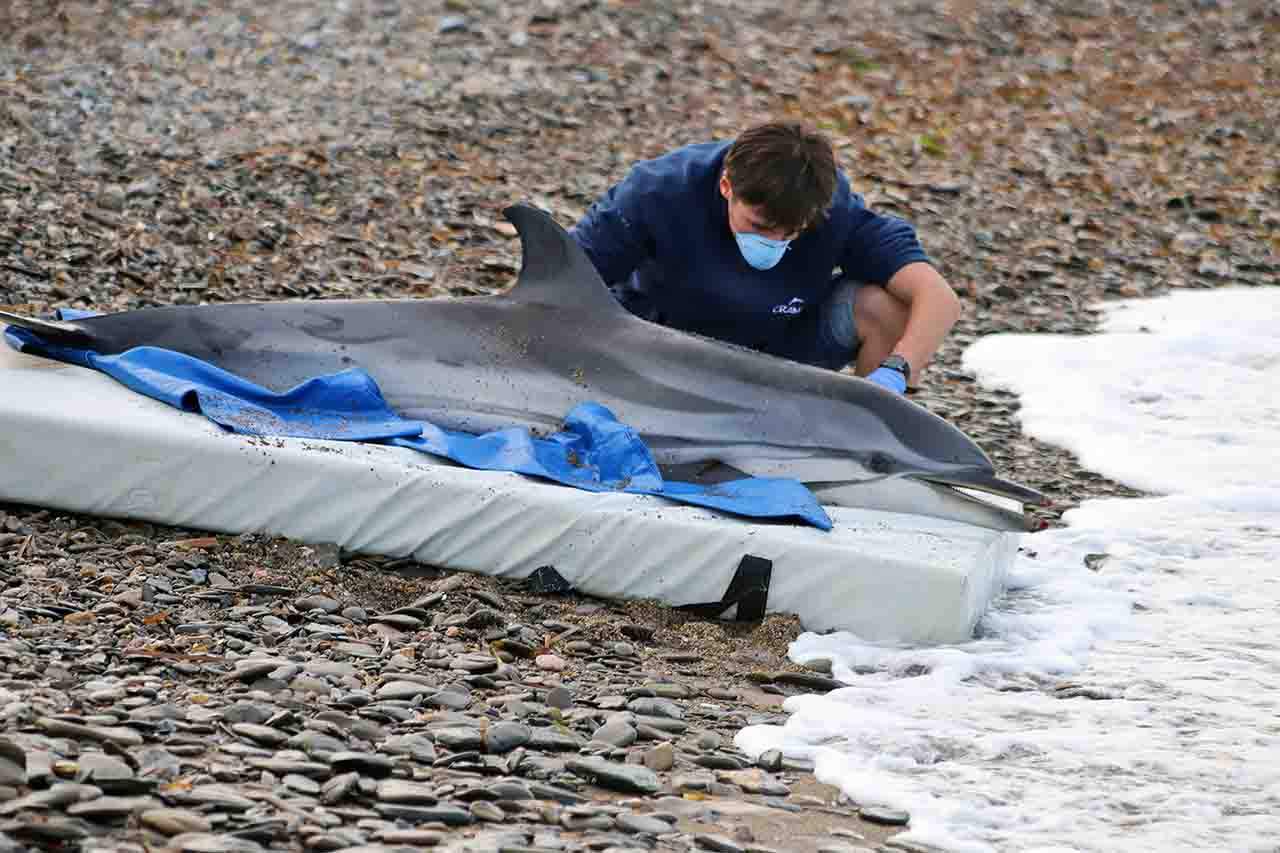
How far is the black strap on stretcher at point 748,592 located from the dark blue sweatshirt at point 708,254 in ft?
4.97

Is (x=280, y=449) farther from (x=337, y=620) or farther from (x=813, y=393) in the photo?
(x=813, y=393)

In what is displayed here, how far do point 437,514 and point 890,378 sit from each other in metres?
1.89

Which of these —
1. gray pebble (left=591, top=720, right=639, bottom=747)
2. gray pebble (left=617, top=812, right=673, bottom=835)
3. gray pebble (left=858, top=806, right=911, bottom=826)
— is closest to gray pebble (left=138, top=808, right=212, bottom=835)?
gray pebble (left=617, top=812, right=673, bottom=835)

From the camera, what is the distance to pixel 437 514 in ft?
19.7

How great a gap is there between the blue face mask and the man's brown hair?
13cm

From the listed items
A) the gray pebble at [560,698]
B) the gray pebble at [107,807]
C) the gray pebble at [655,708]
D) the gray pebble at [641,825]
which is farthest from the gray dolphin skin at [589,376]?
the gray pebble at [107,807]

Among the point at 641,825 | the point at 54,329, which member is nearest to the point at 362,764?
the point at 641,825

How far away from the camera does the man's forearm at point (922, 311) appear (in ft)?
23.1

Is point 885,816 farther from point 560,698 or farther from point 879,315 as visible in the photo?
point 879,315

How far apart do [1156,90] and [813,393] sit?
10324 millimetres

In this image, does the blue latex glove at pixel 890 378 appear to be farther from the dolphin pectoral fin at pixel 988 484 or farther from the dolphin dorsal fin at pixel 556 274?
the dolphin dorsal fin at pixel 556 274

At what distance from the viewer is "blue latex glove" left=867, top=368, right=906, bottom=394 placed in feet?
22.3

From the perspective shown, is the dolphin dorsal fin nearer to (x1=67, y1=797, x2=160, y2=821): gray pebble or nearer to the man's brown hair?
the man's brown hair

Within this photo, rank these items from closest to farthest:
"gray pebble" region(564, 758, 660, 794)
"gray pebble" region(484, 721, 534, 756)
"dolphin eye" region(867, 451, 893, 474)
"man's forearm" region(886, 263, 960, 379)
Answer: "gray pebble" region(564, 758, 660, 794) → "gray pebble" region(484, 721, 534, 756) → "dolphin eye" region(867, 451, 893, 474) → "man's forearm" region(886, 263, 960, 379)
